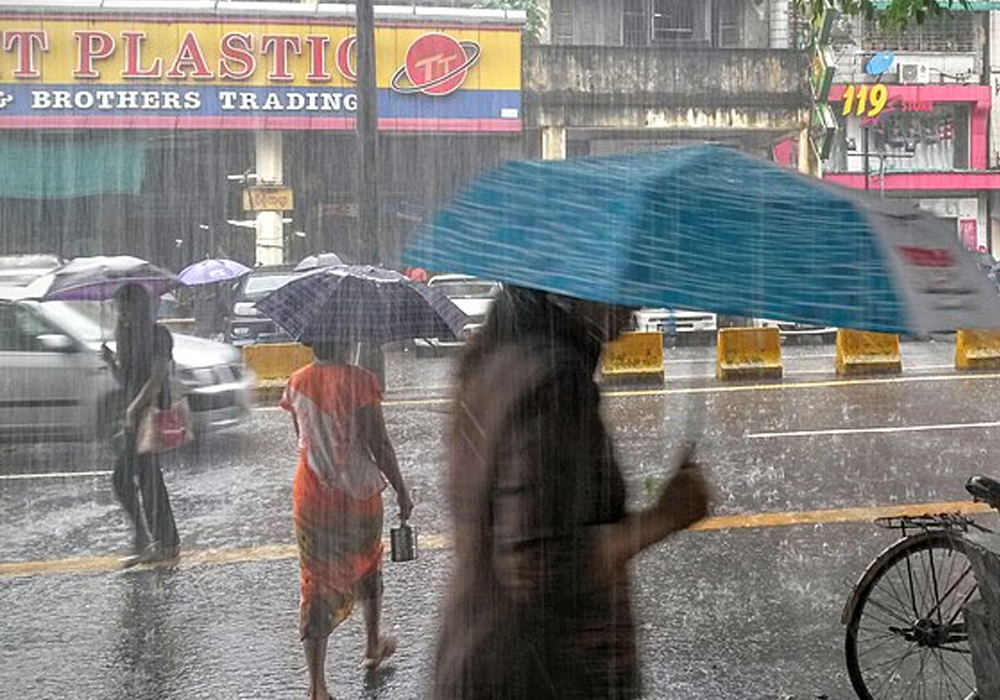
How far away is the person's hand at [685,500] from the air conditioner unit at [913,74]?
25.1 meters

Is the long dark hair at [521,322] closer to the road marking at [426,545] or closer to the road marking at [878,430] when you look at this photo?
the road marking at [426,545]

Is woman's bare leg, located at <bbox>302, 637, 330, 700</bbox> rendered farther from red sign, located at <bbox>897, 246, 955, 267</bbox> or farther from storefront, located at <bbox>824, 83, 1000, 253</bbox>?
storefront, located at <bbox>824, 83, 1000, 253</bbox>

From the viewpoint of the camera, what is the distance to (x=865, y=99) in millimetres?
24266

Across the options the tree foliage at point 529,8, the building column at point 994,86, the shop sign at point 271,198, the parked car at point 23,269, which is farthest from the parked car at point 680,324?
the building column at point 994,86

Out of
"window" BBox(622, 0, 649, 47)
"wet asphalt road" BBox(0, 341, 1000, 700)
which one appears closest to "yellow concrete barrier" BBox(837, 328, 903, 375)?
"wet asphalt road" BBox(0, 341, 1000, 700)

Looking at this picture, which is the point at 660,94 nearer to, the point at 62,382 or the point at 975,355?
the point at 975,355

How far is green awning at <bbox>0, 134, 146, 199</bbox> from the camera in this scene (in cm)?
1814

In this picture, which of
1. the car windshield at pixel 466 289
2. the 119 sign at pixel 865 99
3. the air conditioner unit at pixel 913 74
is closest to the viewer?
the car windshield at pixel 466 289

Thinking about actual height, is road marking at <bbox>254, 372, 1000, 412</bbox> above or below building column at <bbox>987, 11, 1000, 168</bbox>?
below

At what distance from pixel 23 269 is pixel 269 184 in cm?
571

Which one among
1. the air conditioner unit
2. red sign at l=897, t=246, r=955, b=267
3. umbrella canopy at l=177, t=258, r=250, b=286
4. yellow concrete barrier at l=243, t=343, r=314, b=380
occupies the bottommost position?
yellow concrete barrier at l=243, t=343, r=314, b=380

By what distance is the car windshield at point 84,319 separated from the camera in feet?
29.1

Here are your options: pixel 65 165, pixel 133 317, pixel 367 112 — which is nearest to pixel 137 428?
pixel 133 317

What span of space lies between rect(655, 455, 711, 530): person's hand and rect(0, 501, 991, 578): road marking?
3.69 meters
